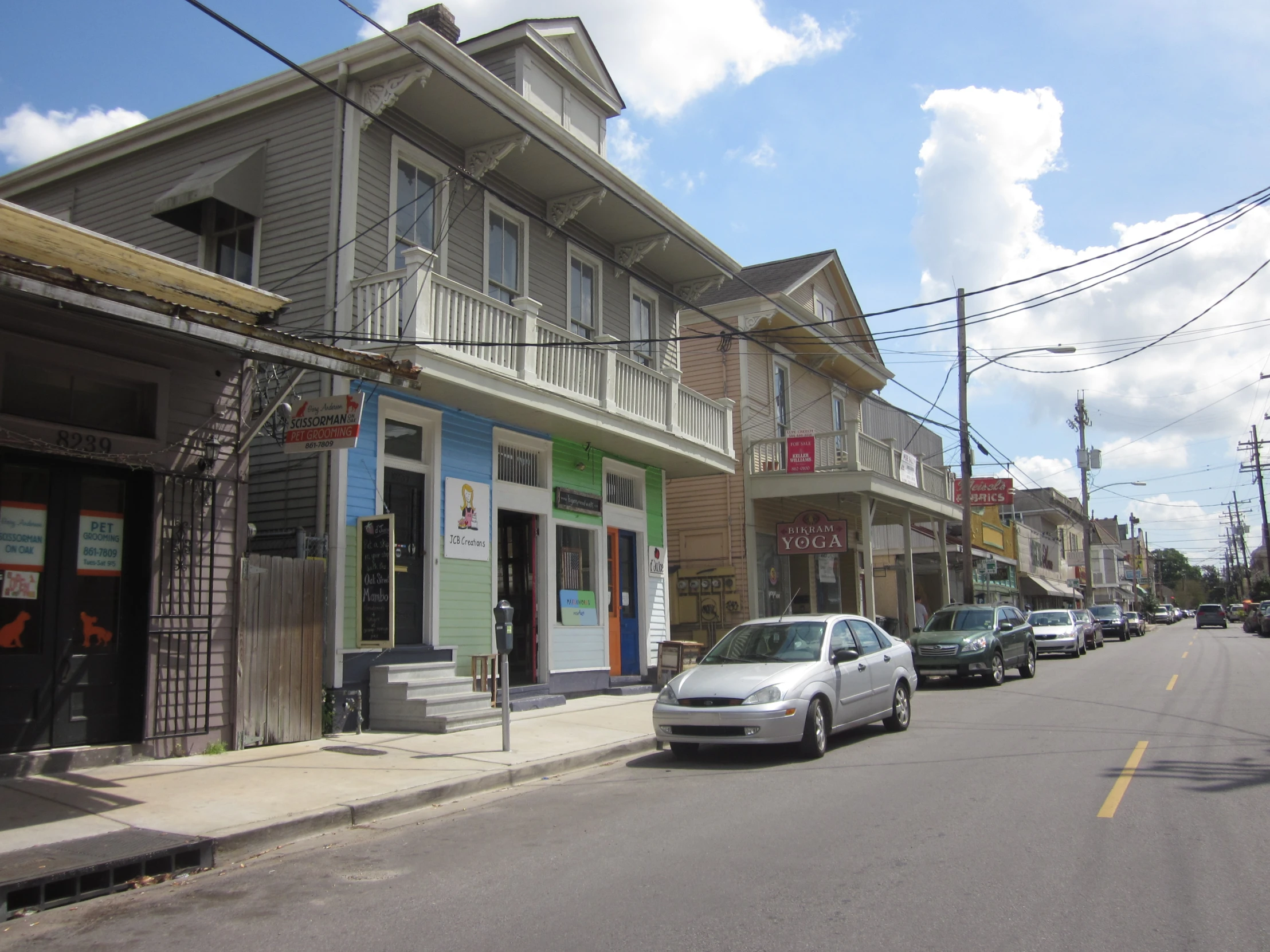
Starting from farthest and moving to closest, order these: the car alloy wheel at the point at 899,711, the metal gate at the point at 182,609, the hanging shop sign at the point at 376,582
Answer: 1. the car alloy wheel at the point at 899,711
2. the hanging shop sign at the point at 376,582
3. the metal gate at the point at 182,609

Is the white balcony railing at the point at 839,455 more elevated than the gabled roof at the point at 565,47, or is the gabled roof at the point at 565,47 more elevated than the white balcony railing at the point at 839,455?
the gabled roof at the point at 565,47

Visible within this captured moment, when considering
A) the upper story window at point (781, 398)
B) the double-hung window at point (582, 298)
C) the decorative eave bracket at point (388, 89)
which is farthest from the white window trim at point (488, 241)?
the upper story window at point (781, 398)

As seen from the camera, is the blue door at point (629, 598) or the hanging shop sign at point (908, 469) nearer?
the blue door at point (629, 598)

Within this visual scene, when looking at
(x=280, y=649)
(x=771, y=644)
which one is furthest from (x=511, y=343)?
(x=771, y=644)

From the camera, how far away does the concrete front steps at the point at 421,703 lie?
11.4 metres

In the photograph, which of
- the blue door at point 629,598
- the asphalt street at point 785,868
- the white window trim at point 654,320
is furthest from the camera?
the white window trim at point 654,320

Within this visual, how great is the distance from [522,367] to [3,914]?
903 centimetres

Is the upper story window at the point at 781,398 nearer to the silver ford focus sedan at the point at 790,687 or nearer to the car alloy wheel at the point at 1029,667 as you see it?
the car alloy wheel at the point at 1029,667

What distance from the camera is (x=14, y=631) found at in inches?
337

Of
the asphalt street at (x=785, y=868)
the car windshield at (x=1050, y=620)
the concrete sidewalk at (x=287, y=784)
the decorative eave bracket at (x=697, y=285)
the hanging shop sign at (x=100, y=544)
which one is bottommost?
the asphalt street at (x=785, y=868)

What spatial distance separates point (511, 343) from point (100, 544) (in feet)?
18.4

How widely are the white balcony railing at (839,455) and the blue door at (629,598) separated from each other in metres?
5.45

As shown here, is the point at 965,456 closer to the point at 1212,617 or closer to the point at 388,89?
the point at 388,89

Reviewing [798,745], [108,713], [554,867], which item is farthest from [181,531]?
[798,745]
